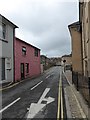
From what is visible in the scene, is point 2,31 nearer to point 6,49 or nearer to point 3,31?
point 3,31

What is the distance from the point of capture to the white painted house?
2086 cm

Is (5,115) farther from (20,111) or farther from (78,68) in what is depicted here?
(78,68)

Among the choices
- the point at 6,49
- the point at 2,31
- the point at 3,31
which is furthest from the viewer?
the point at 6,49

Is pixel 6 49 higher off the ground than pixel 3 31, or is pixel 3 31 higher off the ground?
pixel 3 31

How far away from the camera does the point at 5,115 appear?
859cm

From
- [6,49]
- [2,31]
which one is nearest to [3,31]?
[2,31]

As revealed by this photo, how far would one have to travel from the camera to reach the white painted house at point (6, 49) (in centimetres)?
2086

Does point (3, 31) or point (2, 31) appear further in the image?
point (3, 31)

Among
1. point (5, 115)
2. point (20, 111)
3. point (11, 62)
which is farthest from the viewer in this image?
point (11, 62)

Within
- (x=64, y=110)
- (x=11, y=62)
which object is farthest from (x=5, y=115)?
(x=11, y=62)

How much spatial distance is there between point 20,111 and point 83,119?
2748 mm

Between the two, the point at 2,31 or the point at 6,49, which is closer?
the point at 2,31

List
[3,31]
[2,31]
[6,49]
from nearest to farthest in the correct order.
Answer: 1. [2,31]
2. [3,31]
3. [6,49]

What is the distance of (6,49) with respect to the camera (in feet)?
72.1
